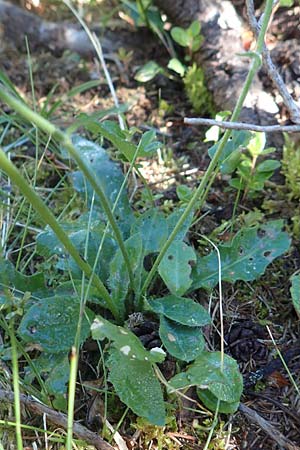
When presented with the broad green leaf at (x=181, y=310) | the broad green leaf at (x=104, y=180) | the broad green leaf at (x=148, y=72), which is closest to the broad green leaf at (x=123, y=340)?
the broad green leaf at (x=181, y=310)

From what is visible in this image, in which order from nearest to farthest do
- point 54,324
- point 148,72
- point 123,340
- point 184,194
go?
point 123,340 → point 54,324 → point 184,194 → point 148,72

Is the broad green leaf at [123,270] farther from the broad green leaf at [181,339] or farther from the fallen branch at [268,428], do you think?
the fallen branch at [268,428]

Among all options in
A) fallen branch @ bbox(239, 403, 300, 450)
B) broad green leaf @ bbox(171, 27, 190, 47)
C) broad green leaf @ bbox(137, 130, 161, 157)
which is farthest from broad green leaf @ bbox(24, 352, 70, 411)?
broad green leaf @ bbox(171, 27, 190, 47)

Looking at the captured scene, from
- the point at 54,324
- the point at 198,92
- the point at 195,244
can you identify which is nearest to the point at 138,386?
the point at 54,324

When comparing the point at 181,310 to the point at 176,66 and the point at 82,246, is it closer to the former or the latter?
the point at 82,246

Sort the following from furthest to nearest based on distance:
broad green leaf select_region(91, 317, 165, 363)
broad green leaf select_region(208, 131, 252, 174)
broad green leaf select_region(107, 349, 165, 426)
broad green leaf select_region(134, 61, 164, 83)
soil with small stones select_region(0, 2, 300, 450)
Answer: broad green leaf select_region(134, 61, 164, 83) < broad green leaf select_region(208, 131, 252, 174) < soil with small stones select_region(0, 2, 300, 450) < broad green leaf select_region(107, 349, 165, 426) < broad green leaf select_region(91, 317, 165, 363)

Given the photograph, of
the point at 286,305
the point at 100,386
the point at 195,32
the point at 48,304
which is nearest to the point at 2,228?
the point at 48,304

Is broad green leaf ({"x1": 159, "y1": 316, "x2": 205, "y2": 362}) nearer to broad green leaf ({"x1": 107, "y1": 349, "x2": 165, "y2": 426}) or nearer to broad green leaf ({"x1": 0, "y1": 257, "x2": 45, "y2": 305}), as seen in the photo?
broad green leaf ({"x1": 107, "y1": 349, "x2": 165, "y2": 426})
